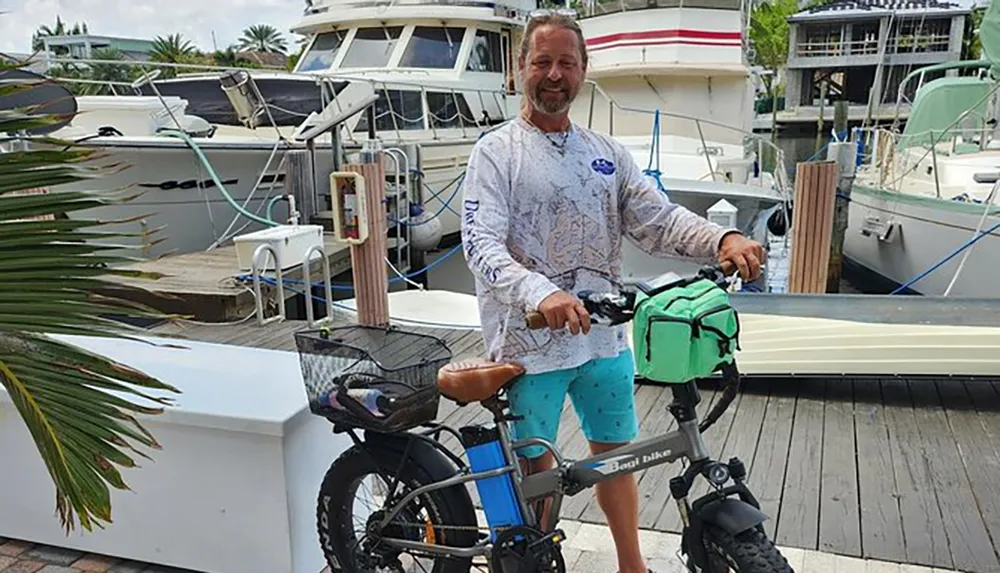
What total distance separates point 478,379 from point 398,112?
25.6 ft

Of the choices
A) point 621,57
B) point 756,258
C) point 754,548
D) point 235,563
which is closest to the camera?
point 754,548

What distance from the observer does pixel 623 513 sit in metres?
2.16

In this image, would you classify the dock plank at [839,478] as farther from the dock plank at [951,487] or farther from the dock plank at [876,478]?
the dock plank at [951,487]

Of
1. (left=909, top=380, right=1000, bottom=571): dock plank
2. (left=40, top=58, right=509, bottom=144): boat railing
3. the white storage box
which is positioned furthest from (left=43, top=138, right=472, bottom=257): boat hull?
(left=909, top=380, right=1000, bottom=571): dock plank

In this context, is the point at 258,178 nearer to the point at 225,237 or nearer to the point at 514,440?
the point at 225,237

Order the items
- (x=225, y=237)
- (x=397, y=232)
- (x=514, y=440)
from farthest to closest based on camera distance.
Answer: (x=397, y=232) < (x=225, y=237) < (x=514, y=440)

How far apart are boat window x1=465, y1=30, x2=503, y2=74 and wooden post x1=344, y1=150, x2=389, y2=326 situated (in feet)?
19.6

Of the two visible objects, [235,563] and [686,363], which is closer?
[686,363]

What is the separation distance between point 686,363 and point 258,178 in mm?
6783

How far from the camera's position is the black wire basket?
2.07 metres

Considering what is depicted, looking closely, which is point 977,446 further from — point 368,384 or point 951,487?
point 368,384

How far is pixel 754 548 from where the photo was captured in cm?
164

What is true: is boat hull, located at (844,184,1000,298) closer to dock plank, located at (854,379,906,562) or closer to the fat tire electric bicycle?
dock plank, located at (854,379,906,562)

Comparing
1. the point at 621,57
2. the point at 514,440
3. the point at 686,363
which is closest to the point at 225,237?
the point at 621,57
